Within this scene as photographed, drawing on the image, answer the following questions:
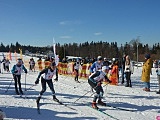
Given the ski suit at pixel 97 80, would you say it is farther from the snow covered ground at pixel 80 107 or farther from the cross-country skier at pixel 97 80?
the snow covered ground at pixel 80 107

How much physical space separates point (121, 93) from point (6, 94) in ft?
19.9

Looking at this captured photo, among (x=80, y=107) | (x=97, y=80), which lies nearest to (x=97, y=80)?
(x=97, y=80)

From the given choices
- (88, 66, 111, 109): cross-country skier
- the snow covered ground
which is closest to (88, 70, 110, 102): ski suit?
(88, 66, 111, 109): cross-country skier

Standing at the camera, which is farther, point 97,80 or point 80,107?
point 80,107

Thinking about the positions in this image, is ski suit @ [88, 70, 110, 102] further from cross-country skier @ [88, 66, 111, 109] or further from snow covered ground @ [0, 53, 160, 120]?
snow covered ground @ [0, 53, 160, 120]

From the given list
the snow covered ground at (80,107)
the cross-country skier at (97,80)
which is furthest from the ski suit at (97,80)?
the snow covered ground at (80,107)

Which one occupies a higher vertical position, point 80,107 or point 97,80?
point 97,80

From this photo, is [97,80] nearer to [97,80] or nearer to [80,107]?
[97,80]

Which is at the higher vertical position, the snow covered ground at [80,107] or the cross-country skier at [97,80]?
the cross-country skier at [97,80]

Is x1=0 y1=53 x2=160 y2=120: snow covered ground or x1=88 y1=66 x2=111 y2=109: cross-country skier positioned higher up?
x1=88 y1=66 x2=111 y2=109: cross-country skier

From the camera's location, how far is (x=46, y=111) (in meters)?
8.95

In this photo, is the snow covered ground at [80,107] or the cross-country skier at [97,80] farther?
the cross-country skier at [97,80]

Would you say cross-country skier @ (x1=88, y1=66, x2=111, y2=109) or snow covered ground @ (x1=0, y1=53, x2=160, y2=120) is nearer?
snow covered ground @ (x1=0, y1=53, x2=160, y2=120)

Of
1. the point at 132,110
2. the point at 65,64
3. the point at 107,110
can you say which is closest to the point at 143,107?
the point at 132,110
